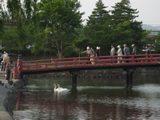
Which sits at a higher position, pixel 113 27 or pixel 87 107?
pixel 113 27

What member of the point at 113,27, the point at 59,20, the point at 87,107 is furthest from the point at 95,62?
the point at 113,27

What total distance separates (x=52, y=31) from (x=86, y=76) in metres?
11.9

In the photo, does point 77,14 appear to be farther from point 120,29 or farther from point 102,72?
point 102,72

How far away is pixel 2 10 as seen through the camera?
19.6 metres

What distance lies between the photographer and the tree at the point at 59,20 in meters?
68.5

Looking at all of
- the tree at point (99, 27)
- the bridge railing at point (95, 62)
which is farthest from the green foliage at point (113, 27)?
the bridge railing at point (95, 62)

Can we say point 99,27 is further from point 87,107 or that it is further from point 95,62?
point 87,107

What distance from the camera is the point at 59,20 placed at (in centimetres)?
6925

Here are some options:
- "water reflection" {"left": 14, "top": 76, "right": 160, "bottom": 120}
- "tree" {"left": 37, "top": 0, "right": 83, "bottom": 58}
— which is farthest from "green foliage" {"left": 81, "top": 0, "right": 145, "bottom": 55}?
"water reflection" {"left": 14, "top": 76, "right": 160, "bottom": 120}

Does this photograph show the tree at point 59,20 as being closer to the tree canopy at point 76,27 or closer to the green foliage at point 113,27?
the tree canopy at point 76,27

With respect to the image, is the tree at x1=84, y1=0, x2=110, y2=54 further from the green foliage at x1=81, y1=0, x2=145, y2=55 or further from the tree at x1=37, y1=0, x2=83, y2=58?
the tree at x1=37, y1=0, x2=83, y2=58

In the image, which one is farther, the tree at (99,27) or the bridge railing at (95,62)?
the tree at (99,27)

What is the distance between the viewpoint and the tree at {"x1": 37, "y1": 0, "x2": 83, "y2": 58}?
68.5 metres

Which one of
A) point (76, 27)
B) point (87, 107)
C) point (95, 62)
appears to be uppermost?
point (76, 27)
